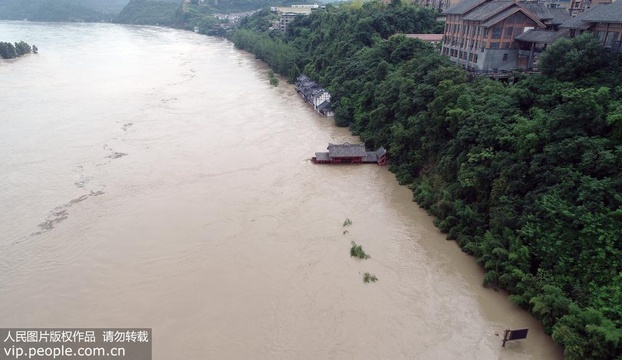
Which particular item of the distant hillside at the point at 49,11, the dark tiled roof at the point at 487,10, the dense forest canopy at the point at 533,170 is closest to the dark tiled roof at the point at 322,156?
the dense forest canopy at the point at 533,170

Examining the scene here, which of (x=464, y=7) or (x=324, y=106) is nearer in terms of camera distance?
(x=464, y=7)

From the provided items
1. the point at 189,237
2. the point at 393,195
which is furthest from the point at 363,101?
the point at 189,237

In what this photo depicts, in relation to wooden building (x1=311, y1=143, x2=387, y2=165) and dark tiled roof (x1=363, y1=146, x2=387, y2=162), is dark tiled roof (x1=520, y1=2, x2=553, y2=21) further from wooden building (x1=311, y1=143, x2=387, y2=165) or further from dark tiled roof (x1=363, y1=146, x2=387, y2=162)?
wooden building (x1=311, y1=143, x2=387, y2=165)

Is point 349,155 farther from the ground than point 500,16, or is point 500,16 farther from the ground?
point 500,16

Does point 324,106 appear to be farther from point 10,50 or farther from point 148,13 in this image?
point 148,13

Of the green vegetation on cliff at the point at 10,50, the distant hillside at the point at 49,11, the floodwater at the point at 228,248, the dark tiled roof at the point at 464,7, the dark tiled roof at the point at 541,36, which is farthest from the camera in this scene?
the distant hillside at the point at 49,11

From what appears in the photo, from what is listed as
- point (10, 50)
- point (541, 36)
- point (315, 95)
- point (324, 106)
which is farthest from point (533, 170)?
point (10, 50)

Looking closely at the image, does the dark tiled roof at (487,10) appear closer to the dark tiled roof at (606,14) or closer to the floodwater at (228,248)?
the dark tiled roof at (606,14)

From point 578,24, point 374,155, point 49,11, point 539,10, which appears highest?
point 49,11

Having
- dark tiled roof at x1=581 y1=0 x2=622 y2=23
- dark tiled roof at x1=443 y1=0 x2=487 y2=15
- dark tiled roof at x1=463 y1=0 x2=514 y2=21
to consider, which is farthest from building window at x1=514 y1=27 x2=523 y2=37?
dark tiled roof at x1=581 y1=0 x2=622 y2=23
